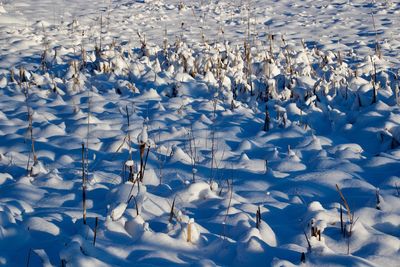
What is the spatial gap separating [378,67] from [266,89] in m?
2.02

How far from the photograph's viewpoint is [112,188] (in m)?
3.12

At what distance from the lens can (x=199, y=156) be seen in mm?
3828

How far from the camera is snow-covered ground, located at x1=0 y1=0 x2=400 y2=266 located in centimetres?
254

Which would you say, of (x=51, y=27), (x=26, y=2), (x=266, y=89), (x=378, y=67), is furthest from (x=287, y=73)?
(x=26, y=2)

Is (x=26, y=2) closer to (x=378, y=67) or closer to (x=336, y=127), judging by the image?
(x=378, y=67)

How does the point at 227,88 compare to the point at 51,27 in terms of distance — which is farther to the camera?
the point at 51,27

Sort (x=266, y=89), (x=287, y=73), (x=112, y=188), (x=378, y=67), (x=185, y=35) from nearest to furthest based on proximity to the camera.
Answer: (x=112, y=188) < (x=266, y=89) < (x=287, y=73) < (x=378, y=67) < (x=185, y=35)

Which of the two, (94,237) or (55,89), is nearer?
(94,237)

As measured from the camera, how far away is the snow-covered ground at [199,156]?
8.33ft

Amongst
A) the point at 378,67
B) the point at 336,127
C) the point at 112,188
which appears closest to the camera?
the point at 112,188

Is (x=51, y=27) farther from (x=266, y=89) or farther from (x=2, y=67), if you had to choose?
(x=266, y=89)

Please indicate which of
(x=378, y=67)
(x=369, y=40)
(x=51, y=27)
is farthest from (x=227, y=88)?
(x=51, y=27)

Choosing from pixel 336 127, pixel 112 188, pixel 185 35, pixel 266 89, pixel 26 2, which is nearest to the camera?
pixel 112 188

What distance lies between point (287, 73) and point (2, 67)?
3.72 meters
